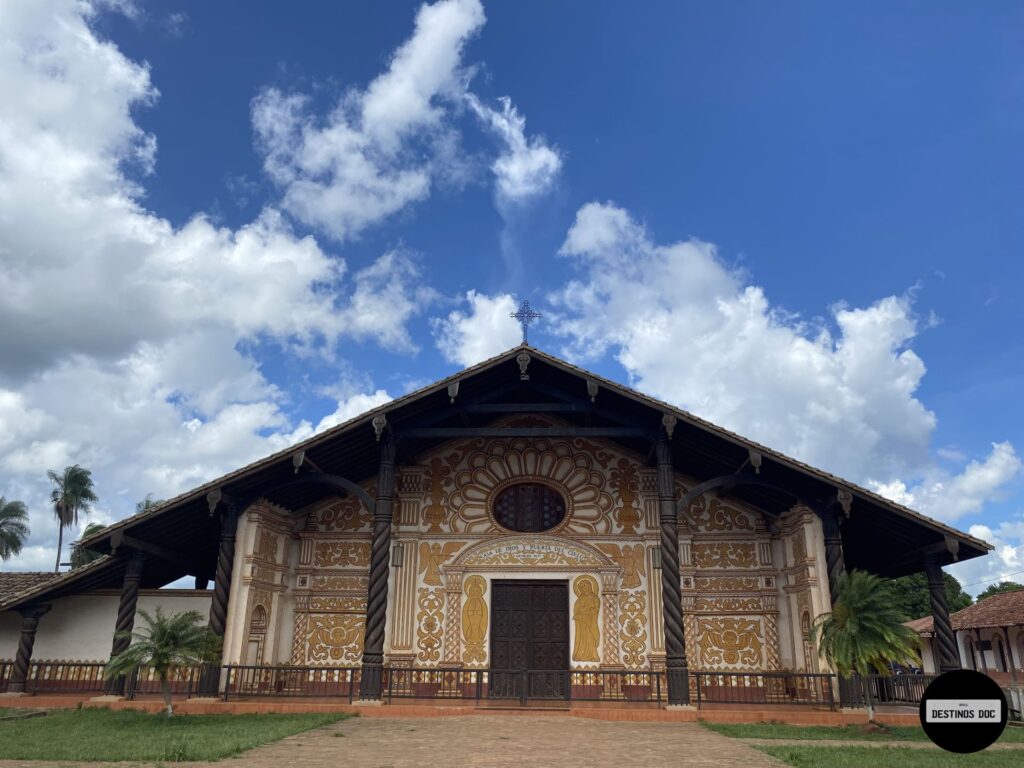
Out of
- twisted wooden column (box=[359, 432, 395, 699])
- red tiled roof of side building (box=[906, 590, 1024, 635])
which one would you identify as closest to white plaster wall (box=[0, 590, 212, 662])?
twisted wooden column (box=[359, 432, 395, 699])

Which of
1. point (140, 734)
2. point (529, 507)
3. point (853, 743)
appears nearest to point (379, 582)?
point (529, 507)

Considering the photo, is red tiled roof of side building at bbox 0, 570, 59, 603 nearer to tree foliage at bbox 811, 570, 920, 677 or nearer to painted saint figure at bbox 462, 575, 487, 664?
painted saint figure at bbox 462, 575, 487, 664

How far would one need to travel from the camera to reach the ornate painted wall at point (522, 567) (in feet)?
53.1

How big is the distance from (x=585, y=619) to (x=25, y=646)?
1209 centimetres

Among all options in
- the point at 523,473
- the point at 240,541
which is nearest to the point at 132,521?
the point at 240,541

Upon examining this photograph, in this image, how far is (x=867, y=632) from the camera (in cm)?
1164


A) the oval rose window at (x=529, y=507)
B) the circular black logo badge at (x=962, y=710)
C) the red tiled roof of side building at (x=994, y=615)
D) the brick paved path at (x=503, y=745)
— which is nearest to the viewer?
the circular black logo badge at (x=962, y=710)

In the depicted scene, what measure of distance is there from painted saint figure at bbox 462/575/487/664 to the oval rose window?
Result: 1.53 m

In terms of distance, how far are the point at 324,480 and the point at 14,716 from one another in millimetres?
6518

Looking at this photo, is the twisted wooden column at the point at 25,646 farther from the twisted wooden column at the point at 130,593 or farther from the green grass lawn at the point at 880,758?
the green grass lawn at the point at 880,758

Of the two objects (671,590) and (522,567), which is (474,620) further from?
(671,590)

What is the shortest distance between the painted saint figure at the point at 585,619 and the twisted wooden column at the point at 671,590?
8.68 ft

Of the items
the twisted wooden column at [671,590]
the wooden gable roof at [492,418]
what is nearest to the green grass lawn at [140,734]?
the wooden gable roof at [492,418]

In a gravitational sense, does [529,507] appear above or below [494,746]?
above
